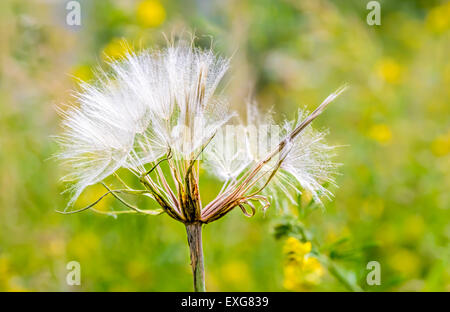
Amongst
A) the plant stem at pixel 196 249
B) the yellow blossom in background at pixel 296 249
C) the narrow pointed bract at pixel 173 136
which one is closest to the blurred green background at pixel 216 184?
the yellow blossom in background at pixel 296 249

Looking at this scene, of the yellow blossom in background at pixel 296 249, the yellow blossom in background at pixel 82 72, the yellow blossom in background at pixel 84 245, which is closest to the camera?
the yellow blossom in background at pixel 296 249

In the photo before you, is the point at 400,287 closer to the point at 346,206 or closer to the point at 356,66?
the point at 346,206

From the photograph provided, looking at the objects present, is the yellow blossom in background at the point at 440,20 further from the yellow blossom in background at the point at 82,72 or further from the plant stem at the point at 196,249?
the plant stem at the point at 196,249

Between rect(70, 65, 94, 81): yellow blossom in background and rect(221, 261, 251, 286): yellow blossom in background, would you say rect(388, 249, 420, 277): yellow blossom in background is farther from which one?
rect(70, 65, 94, 81): yellow blossom in background

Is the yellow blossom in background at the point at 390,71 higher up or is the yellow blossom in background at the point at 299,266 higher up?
the yellow blossom in background at the point at 390,71

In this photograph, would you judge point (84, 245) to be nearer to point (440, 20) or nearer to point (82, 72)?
point (82, 72)

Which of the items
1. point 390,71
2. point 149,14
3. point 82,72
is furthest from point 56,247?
point 390,71
